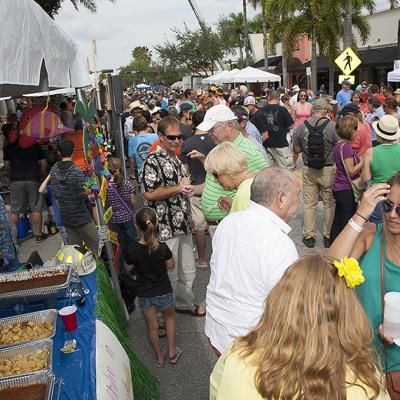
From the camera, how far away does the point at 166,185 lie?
3836 mm

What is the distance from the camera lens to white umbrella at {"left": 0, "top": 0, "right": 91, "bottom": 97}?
6.81 feet

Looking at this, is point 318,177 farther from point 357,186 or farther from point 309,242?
point 309,242

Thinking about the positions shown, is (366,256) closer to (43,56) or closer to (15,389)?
(15,389)

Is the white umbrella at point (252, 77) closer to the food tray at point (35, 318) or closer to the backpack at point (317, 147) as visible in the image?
the backpack at point (317, 147)

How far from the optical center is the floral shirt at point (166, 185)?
3.80 metres

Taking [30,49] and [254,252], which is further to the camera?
[30,49]

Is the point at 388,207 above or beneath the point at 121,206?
above

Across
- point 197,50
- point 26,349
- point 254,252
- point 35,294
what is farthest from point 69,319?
point 197,50

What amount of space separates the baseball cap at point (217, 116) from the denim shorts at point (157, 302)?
1989 millimetres

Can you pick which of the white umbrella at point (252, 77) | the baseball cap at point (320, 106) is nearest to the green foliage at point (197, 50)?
the white umbrella at point (252, 77)

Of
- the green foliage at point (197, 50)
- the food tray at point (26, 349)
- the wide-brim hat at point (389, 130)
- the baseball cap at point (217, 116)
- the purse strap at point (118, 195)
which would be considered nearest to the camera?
the food tray at point (26, 349)

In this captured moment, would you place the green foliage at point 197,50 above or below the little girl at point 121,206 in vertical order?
above

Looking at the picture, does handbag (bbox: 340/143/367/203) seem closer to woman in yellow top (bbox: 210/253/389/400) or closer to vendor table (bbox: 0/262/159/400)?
vendor table (bbox: 0/262/159/400)

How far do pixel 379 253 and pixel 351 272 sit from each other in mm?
878
